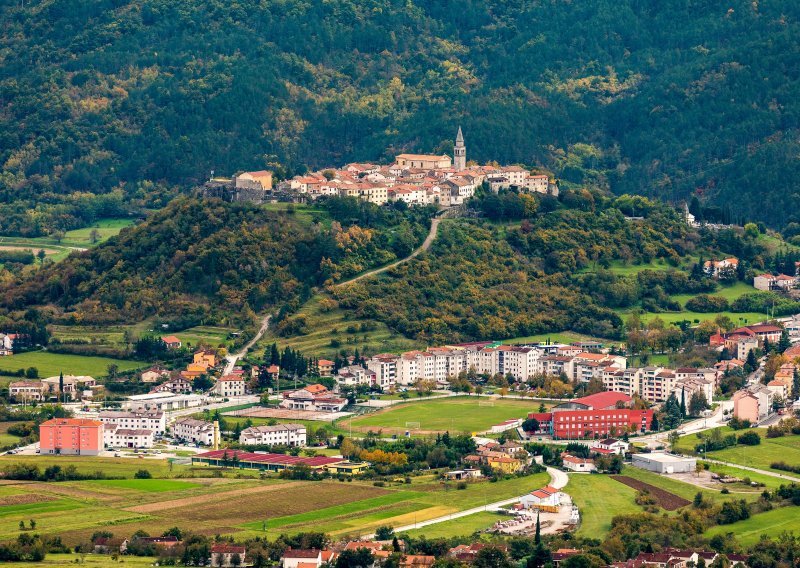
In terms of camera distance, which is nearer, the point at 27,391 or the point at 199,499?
the point at 199,499

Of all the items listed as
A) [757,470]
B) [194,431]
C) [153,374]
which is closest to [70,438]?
[194,431]

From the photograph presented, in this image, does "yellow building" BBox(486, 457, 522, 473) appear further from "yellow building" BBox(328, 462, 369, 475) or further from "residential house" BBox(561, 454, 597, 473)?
"yellow building" BBox(328, 462, 369, 475)

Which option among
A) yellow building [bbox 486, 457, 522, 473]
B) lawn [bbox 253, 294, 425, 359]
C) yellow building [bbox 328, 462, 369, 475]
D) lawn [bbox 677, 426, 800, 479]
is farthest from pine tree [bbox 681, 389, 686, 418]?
yellow building [bbox 328, 462, 369, 475]

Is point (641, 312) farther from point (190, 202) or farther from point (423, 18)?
point (423, 18)

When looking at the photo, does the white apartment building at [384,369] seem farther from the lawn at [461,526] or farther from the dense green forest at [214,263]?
the lawn at [461,526]

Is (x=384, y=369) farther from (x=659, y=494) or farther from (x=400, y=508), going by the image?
(x=659, y=494)

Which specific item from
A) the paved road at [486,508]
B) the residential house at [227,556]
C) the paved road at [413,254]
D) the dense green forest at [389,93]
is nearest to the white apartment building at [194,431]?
the paved road at [486,508]
